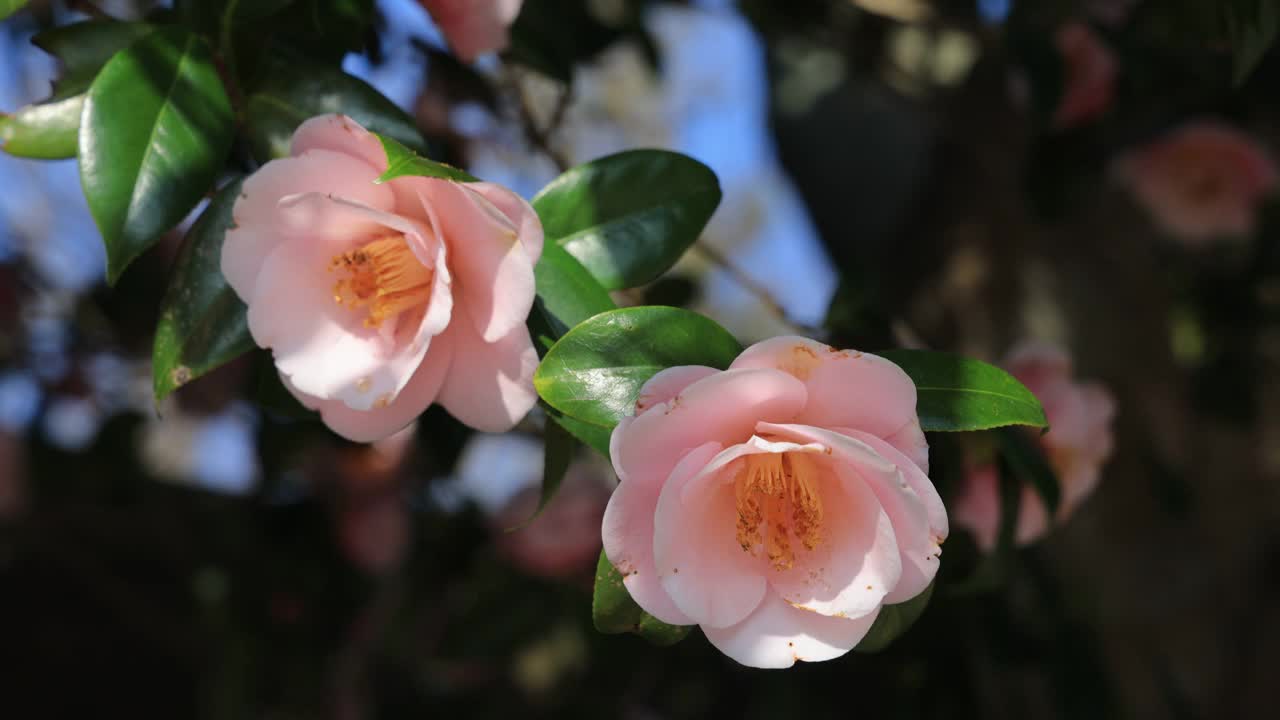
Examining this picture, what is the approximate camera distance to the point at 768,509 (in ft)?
1.92

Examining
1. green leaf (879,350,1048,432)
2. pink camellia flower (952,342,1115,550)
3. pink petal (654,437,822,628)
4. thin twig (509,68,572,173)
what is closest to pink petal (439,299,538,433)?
pink petal (654,437,822,628)

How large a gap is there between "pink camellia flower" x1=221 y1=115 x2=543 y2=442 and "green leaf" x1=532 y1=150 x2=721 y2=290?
9cm

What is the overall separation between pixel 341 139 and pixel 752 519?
0.31 meters

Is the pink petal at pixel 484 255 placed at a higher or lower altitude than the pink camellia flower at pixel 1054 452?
higher

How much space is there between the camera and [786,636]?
1.78 feet

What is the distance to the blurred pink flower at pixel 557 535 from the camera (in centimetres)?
161

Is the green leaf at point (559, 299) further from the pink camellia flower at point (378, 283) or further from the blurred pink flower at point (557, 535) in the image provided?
the blurred pink flower at point (557, 535)

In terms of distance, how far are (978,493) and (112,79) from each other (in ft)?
2.34

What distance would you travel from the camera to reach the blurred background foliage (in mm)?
1362

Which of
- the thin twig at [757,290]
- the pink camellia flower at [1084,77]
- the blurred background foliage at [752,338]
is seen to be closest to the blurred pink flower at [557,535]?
the blurred background foliage at [752,338]

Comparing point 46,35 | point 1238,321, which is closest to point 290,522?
point 46,35

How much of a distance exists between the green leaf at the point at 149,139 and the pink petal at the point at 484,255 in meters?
0.15

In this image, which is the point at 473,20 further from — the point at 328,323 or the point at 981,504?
the point at 981,504

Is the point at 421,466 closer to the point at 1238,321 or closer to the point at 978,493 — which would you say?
the point at 978,493
